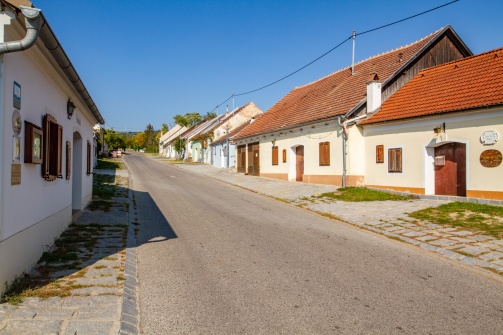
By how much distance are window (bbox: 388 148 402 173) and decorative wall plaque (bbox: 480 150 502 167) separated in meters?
3.41

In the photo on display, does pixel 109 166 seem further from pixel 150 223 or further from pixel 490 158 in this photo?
pixel 490 158

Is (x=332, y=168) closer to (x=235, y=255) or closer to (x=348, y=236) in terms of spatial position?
(x=348, y=236)

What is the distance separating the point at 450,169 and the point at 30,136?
45.0 feet

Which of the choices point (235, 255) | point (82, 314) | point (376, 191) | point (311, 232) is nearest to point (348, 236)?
point (311, 232)

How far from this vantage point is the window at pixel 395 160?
52.5 feet

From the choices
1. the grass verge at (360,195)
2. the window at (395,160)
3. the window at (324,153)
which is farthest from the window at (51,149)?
the window at (324,153)

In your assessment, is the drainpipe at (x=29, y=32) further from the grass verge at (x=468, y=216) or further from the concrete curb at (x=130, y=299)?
the grass verge at (x=468, y=216)

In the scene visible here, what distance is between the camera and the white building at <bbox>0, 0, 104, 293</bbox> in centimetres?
458

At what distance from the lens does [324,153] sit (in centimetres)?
1966

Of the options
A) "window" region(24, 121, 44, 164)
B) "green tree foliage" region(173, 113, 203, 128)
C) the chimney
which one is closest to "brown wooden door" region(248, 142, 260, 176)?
the chimney

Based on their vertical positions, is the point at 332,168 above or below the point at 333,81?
below

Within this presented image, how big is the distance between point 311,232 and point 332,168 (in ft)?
33.9

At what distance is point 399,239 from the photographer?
8719 mm

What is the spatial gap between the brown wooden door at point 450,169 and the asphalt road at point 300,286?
6.81 metres
